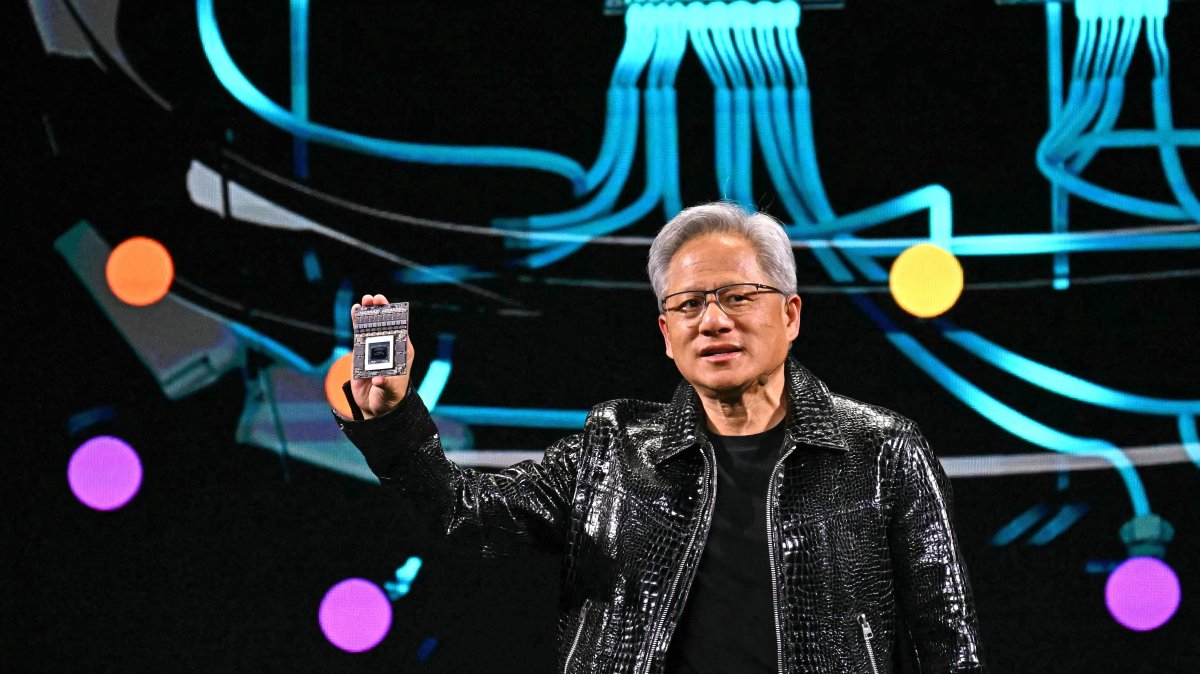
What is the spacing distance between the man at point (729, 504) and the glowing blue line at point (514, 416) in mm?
999

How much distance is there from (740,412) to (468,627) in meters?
1.34

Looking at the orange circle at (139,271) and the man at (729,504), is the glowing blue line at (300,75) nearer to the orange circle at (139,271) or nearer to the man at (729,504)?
the orange circle at (139,271)

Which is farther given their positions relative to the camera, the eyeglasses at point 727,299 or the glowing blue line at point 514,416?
the glowing blue line at point 514,416

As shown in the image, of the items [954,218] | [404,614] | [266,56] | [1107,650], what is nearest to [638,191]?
[954,218]

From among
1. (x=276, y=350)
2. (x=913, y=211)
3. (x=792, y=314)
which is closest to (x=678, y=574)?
(x=792, y=314)

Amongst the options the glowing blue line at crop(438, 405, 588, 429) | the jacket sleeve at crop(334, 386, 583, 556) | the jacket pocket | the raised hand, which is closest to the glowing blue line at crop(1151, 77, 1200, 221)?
the glowing blue line at crop(438, 405, 588, 429)

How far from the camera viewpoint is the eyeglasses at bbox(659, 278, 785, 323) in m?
1.52

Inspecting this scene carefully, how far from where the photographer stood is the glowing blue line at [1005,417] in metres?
2.53

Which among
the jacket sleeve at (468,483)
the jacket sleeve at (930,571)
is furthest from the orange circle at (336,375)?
the jacket sleeve at (930,571)

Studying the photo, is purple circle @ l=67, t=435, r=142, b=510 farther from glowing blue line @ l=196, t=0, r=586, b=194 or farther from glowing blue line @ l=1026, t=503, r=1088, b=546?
glowing blue line @ l=1026, t=503, r=1088, b=546

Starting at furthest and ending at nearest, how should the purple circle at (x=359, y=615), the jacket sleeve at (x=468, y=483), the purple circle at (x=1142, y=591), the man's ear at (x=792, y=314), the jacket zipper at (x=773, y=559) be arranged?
1. the purple circle at (x=359, y=615)
2. the purple circle at (x=1142, y=591)
3. the man's ear at (x=792, y=314)
4. the jacket sleeve at (x=468, y=483)
5. the jacket zipper at (x=773, y=559)

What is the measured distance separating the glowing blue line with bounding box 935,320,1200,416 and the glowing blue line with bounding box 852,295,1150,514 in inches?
3.0

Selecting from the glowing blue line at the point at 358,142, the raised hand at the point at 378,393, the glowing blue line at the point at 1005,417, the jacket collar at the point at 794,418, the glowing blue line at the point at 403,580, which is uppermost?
the glowing blue line at the point at 358,142

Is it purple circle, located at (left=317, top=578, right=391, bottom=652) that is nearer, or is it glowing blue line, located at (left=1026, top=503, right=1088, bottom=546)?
glowing blue line, located at (left=1026, top=503, right=1088, bottom=546)
